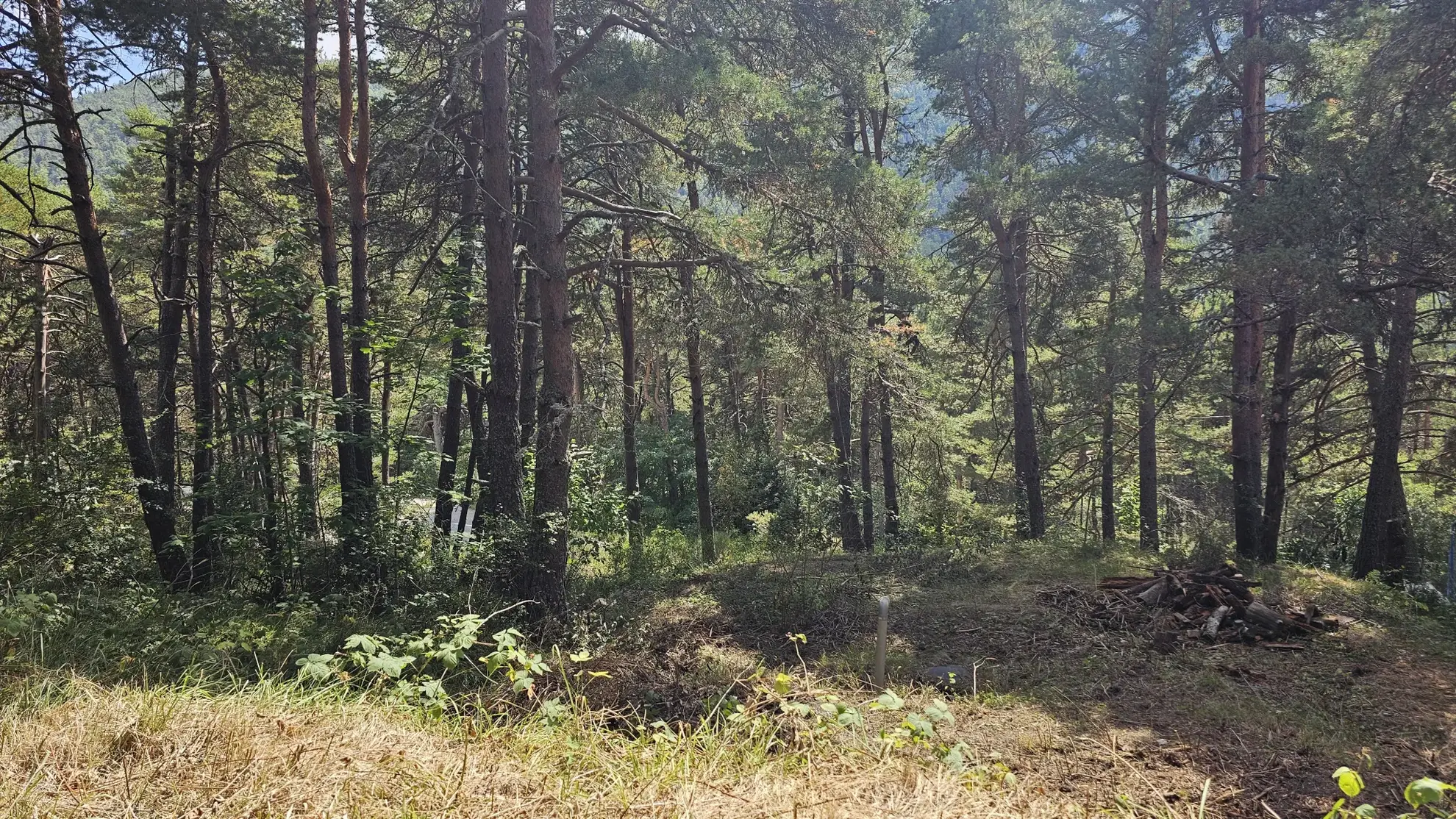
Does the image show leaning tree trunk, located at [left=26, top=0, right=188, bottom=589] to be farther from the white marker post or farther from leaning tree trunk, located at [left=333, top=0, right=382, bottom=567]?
the white marker post

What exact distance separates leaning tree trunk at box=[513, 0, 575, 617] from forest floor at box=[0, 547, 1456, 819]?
104 cm

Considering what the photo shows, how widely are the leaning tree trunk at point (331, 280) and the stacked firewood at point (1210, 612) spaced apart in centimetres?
851

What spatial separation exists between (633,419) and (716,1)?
8277 millimetres

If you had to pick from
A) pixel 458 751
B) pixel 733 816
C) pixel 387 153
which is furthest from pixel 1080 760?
pixel 387 153

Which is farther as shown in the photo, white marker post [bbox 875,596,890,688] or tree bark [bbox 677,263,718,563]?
tree bark [bbox 677,263,718,563]

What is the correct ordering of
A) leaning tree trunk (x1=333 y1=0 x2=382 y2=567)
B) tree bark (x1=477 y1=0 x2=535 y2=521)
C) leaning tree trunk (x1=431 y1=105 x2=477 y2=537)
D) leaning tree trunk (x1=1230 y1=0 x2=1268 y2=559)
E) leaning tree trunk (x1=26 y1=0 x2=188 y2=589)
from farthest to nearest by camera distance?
leaning tree trunk (x1=1230 y1=0 x2=1268 y2=559), leaning tree trunk (x1=431 y1=105 x2=477 y2=537), leaning tree trunk (x1=333 y1=0 x2=382 y2=567), tree bark (x1=477 y1=0 x2=535 y2=521), leaning tree trunk (x1=26 y1=0 x2=188 y2=589)

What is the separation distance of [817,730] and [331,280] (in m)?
9.28

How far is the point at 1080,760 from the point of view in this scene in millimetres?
5031

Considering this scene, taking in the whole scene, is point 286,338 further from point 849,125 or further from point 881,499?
point 881,499

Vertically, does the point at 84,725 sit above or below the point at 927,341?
below

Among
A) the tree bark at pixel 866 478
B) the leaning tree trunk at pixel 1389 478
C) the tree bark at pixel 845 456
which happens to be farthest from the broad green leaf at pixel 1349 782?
the tree bark at pixel 866 478

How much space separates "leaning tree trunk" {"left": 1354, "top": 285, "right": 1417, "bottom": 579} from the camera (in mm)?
9477

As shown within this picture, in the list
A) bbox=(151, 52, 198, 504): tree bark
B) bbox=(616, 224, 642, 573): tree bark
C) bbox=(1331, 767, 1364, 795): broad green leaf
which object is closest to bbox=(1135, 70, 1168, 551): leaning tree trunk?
bbox=(616, 224, 642, 573): tree bark

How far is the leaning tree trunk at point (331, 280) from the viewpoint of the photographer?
7773 mm
